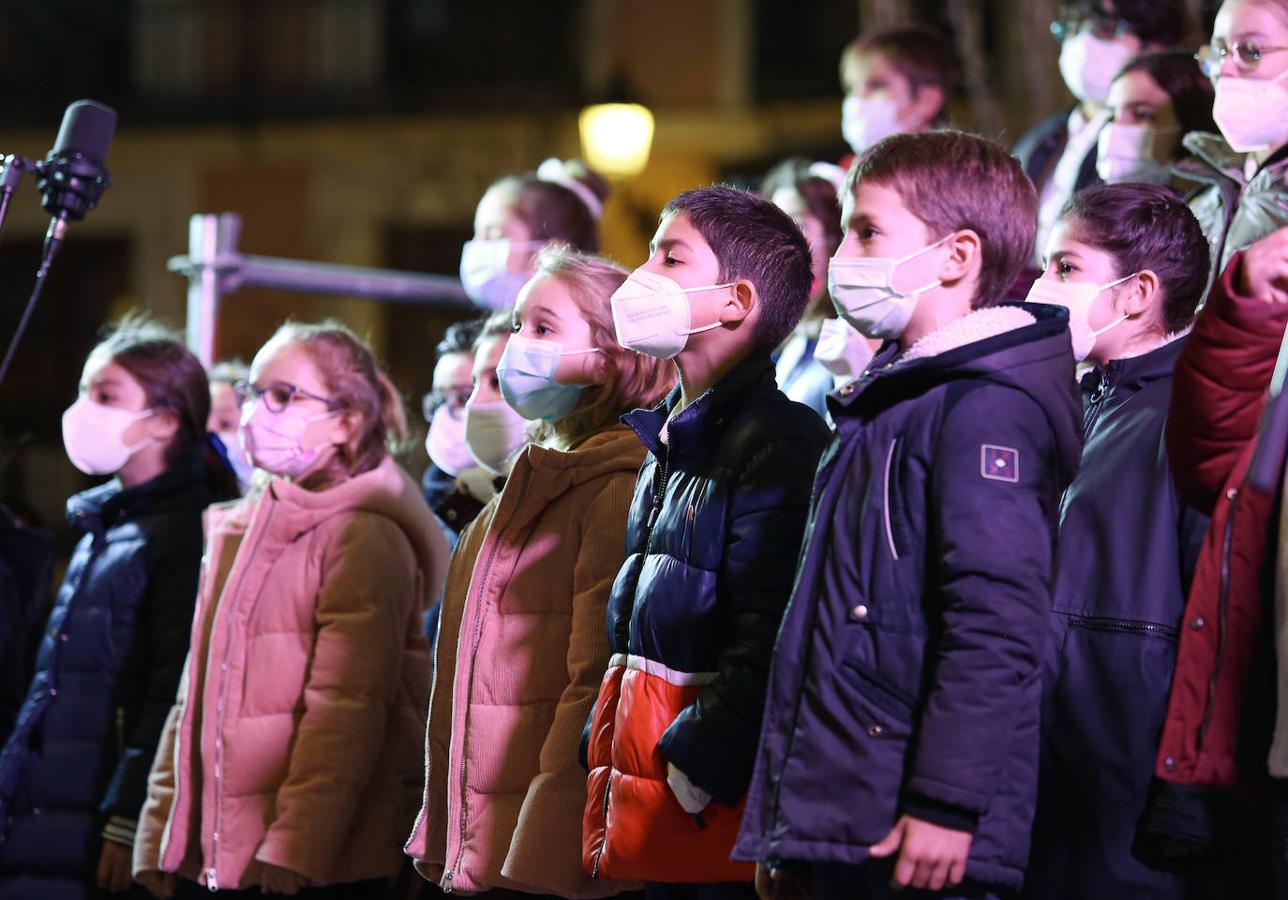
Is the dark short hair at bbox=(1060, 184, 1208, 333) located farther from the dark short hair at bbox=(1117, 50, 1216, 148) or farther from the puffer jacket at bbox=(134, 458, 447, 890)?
the puffer jacket at bbox=(134, 458, 447, 890)

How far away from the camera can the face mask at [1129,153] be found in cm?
511

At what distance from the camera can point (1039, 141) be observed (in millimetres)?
6109

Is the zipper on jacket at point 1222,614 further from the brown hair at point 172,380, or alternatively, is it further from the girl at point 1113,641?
the brown hair at point 172,380

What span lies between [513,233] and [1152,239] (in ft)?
9.03

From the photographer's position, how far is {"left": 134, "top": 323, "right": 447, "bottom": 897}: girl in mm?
4734

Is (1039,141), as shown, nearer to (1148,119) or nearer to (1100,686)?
(1148,119)

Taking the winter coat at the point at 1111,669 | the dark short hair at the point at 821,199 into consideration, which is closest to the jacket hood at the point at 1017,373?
the winter coat at the point at 1111,669

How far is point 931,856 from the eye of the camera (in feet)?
9.61

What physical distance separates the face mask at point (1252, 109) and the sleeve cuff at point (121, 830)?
3430 millimetres

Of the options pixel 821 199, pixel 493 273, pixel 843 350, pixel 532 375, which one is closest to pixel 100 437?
pixel 493 273

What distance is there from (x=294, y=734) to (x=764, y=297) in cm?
189

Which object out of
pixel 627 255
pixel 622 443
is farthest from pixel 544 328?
pixel 627 255

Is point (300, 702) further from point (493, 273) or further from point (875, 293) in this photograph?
point (875, 293)

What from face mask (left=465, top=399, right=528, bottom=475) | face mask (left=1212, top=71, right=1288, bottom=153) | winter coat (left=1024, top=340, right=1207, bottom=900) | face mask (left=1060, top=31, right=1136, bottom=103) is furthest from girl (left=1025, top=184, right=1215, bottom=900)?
face mask (left=1060, top=31, right=1136, bottom=103)
